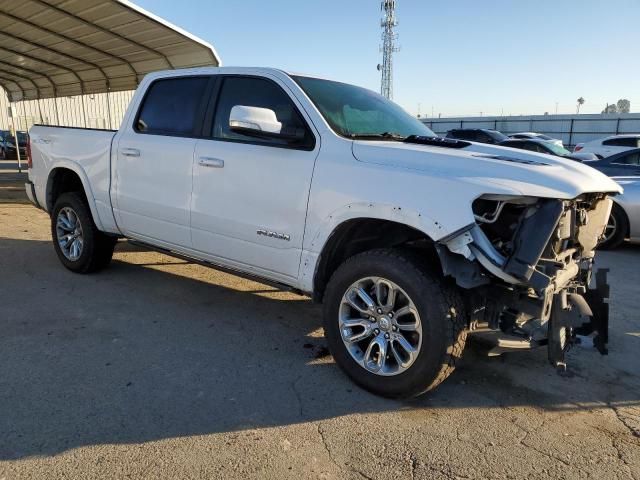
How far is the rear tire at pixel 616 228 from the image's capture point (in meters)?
7.34

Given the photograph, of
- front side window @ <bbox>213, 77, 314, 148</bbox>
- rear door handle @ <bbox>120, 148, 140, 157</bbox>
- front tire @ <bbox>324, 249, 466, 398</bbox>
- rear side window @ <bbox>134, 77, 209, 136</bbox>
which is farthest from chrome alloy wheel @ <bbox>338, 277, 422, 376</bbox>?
rear door handle @ <bbox>120, 148, 140, 157</bbox>

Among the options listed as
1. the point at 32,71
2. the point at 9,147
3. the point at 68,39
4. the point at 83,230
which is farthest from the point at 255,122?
the point at 9,147

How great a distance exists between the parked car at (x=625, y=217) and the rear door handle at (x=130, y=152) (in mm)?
6511

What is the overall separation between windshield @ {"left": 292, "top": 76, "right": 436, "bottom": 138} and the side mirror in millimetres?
394

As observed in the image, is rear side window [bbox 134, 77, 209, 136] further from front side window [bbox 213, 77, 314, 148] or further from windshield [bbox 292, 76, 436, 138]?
windshield [bbox 292, 76, 436, 138]

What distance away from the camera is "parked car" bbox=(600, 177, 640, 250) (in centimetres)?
721

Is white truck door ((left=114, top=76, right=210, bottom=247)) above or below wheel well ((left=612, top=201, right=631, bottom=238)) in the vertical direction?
above

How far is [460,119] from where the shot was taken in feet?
132

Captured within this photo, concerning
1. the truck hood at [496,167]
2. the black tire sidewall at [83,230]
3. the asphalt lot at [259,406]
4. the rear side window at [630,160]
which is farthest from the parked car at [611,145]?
the black tire sidewall at [83,230]

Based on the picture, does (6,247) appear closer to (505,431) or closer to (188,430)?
(188,430)

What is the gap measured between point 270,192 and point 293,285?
70 cm

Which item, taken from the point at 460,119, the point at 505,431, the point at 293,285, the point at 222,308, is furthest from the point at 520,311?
the point at 460,119

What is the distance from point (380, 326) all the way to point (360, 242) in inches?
25.7

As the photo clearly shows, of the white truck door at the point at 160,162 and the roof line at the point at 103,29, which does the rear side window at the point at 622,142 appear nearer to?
the roof line at the point at 103,29
